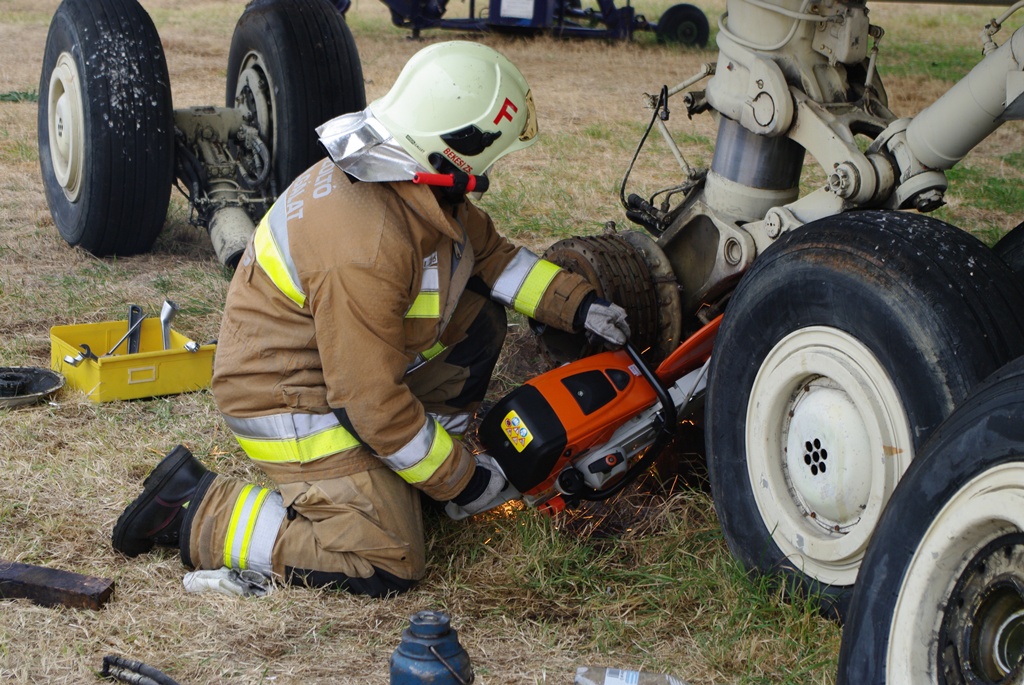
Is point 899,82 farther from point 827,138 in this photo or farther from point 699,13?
point 827,138

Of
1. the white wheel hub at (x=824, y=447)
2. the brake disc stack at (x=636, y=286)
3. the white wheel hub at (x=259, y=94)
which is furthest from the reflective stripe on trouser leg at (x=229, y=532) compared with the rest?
the white wheel hub at (x=259, y=94)

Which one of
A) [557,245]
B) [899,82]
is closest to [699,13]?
[899,82]

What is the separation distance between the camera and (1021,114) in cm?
269

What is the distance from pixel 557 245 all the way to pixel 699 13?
11242 mm

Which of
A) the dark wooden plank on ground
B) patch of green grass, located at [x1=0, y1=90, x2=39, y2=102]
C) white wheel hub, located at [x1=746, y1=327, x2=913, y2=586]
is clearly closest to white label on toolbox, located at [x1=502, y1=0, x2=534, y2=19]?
patch of green grass, located at [x1=0, y1=90, x2=39, y2=102]

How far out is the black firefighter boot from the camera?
297 cm

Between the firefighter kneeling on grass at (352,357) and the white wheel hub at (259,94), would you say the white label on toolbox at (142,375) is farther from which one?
the white wheel hub at (259,94)

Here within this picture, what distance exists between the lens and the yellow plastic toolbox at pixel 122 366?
3.92m

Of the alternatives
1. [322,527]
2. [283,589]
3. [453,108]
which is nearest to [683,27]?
[453,108]

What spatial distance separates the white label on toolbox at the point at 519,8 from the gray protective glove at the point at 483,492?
1055cm

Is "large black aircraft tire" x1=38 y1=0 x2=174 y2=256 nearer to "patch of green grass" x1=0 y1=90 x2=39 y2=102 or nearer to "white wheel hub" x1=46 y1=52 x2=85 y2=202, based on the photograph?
"white wheel hub" x1=46 y1=52 x2=85 y2=202

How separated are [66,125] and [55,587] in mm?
3420

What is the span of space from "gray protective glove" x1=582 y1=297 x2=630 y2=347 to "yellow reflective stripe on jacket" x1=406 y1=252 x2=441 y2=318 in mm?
524

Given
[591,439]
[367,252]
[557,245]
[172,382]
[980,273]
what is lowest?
[172,382]
